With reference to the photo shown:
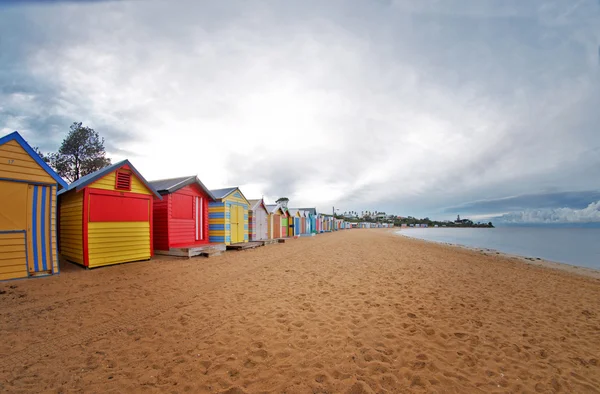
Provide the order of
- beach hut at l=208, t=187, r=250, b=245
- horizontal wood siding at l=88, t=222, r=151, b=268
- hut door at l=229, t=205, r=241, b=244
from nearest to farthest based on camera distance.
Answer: horizontal wood siding at l=88, t=222, r=151, b=268 < beach hut at l=208, t=187, r=250, b=245 < hut door at l=229, t=205, r=241, b=244

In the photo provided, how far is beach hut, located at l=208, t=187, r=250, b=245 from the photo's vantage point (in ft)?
55.1

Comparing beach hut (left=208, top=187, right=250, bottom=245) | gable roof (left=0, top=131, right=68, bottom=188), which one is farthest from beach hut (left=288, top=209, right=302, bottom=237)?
gable roof (left=0, top=131, right=68, bottom=188)

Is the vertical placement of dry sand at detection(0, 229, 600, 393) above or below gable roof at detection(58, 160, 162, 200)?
below

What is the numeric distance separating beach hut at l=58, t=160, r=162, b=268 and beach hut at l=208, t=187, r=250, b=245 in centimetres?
522

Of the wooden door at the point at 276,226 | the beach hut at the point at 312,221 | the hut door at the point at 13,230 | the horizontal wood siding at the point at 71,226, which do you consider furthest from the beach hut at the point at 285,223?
the hut door at the point at 13,230

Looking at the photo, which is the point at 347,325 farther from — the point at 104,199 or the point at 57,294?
the point at 104,199

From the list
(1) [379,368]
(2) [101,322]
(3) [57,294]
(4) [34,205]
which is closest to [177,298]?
(2) [101,322]

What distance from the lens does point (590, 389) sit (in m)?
3.35

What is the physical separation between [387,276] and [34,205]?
12209 millimetres

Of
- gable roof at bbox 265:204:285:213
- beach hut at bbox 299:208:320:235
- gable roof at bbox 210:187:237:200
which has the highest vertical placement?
gable roof at bbox 210:187:237:200

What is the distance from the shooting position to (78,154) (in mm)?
23203

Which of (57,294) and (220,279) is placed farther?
(220,279)

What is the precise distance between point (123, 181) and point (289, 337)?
1033 centimetres

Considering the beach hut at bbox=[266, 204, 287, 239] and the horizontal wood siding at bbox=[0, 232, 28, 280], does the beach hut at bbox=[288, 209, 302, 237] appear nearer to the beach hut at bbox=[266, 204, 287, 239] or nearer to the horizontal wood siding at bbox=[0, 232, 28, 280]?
the beach hut at bbox=[266, 204, 287, 239]
